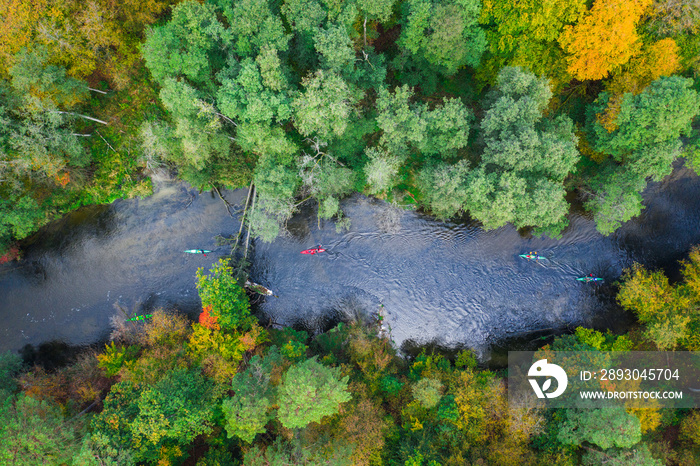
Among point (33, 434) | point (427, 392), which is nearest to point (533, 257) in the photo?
point (427, 392)

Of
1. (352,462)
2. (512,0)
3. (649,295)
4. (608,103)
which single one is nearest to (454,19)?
(512,0)

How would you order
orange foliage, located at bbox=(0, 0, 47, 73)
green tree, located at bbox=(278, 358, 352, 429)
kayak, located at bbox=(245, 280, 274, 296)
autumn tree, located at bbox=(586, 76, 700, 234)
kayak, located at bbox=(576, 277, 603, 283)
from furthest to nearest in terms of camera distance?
kayak, located at bbox=(245, 280, 274, 296) < kayak, located at bbox=(576, 277, 603, 283) < orange foliage, located at bbox=(0, 0, 47, 73) < autumn tree, located at bbox=(586, 76, 700, 234) < green tree, located at bbox=(278, 358, 352, 429)

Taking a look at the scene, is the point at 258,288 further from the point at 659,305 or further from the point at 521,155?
the point at 659,305

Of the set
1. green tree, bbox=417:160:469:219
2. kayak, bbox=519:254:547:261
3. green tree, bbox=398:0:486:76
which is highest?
green tree, bbox=398:0:486:76

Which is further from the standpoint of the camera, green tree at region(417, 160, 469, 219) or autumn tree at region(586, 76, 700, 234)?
green tree at region(417, 160, 469, 219)

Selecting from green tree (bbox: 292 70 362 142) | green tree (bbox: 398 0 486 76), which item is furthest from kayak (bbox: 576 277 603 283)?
green tree (bbox: 292 70 362 142)

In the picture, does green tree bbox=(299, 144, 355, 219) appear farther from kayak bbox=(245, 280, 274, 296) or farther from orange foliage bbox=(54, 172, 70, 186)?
orange foliage bbox=(54, 172, 70, 186)

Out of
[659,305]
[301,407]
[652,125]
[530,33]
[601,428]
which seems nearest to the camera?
[301,407]

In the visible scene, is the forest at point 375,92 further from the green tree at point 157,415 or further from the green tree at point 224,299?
the green tree at point 157,415
